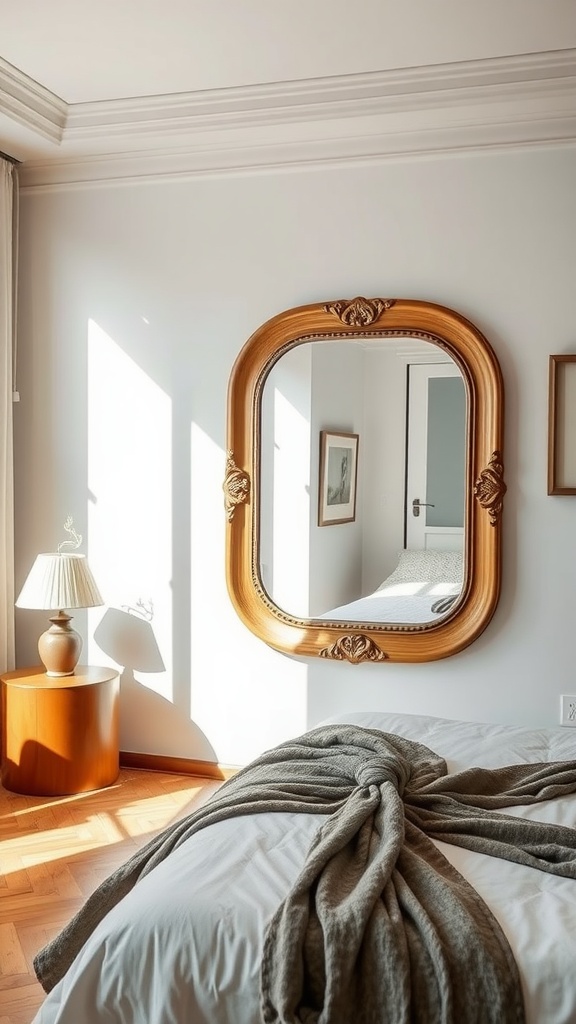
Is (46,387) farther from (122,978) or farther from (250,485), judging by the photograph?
(122,978)

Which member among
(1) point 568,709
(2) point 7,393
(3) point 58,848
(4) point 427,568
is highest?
(2) point 7,393

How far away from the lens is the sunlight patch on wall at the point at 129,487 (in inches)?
165

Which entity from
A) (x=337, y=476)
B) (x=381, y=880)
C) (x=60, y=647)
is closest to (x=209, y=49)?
(x=337, y=476)

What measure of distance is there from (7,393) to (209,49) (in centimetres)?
173

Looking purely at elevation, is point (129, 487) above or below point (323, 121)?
below

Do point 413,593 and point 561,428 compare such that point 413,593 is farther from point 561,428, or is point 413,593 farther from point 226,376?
point 226,376

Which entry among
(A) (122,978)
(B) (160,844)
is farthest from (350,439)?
(A) (122,978)

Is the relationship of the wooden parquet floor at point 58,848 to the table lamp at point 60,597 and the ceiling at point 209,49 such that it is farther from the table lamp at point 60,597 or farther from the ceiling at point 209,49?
the ceiling at point 209,49

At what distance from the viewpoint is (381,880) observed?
5.83ft

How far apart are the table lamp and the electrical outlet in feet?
6.26

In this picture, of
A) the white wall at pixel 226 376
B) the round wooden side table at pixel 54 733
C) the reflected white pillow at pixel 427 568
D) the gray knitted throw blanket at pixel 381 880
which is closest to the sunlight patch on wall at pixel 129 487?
the white wall at pixel 226 376

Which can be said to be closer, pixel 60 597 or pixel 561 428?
pixel 561 428

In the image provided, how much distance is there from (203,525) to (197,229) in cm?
128

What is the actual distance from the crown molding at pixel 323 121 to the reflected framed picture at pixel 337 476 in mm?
1143
